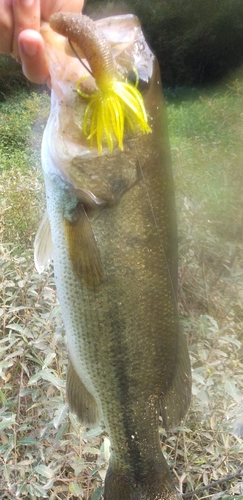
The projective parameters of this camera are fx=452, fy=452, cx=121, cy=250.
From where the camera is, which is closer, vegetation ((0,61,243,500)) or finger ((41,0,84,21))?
finger ((41,0,84,21))

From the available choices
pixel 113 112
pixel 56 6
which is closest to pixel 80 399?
pixel 113 112

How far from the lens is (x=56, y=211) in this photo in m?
1.10

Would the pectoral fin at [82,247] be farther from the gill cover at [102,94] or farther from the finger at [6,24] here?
the finger at [6,24]

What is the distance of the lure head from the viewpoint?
924 mm

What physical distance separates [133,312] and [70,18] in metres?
0.66

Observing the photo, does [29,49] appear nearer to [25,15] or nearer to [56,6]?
[25,15]

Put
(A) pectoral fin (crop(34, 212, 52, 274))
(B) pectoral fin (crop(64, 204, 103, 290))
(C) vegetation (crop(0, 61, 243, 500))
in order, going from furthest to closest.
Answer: (C) vegetation (crop(0, 61, 243, 500)), (A) pectoral fin (crop(34, 212, 52, 274)), (B) pectoral fin (crop(64, 204, 103, 290))

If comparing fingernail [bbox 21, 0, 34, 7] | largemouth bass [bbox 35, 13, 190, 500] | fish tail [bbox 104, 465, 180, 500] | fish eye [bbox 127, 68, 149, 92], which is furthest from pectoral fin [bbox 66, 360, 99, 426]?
fingernail [bbox 21, 0, 34, 7]

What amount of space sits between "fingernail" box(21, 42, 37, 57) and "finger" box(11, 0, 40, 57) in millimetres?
44

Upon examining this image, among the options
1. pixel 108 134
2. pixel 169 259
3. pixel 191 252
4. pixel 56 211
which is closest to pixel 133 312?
pixel 169 259

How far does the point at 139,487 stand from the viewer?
4.11ft

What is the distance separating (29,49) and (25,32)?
0.10 ft

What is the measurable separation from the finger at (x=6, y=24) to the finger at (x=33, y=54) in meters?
0.06

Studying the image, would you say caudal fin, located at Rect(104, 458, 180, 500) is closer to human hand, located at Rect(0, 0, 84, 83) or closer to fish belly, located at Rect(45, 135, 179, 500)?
fish belly, located at Rect(45, 135, 179, 500)
